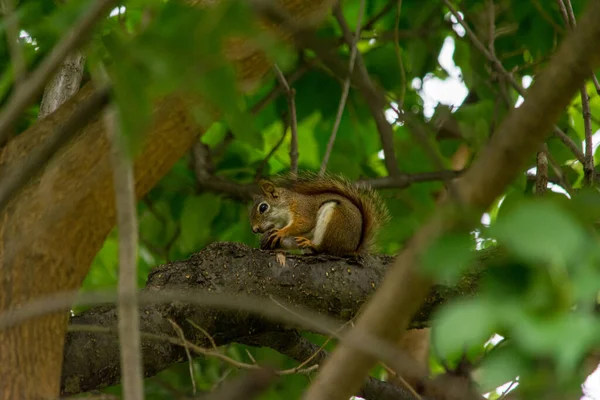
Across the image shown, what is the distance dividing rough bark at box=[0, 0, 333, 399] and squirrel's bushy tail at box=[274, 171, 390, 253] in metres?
1.73

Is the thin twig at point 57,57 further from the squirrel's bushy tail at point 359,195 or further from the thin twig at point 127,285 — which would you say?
the squirrel's bushy tail at point 359,195

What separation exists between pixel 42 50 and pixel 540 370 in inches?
Result: 100

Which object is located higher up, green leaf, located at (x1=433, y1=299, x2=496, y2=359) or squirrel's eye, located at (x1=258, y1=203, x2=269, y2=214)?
squirrel's eye, located at (x1=258, y1=203, x2=269, y2=214)

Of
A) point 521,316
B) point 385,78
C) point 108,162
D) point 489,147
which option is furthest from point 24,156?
point 385,78

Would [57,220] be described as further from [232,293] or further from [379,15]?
[379,15]

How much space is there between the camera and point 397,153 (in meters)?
4.45

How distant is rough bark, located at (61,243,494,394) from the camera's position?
2541 mm

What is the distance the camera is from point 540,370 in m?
1.11

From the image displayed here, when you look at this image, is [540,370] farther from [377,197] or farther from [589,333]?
[377,197]

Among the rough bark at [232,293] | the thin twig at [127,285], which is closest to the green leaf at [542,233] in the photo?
the thin twig at [127,285]

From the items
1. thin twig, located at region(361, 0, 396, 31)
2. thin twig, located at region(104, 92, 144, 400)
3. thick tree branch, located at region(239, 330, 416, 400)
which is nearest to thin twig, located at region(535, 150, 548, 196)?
thick tree branch, located at region(239, 330, 416, 400)

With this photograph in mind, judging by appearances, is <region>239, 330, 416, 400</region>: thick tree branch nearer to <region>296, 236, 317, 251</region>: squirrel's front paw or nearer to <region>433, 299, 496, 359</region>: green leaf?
<region>296, 236, 317, 251</region>: squirrel's front paw

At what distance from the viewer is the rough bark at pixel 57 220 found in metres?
2.04

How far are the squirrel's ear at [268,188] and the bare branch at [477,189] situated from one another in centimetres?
295
